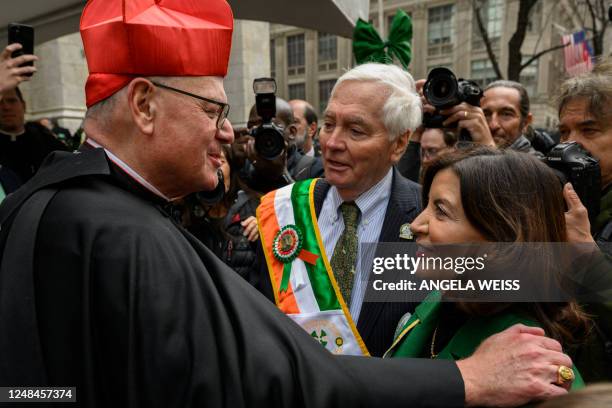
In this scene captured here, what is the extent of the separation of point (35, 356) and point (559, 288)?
4.28 feet

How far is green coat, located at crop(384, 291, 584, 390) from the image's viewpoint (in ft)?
4.03

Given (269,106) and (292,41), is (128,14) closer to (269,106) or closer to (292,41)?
(269,106)

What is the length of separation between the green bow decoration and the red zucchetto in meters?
1.77

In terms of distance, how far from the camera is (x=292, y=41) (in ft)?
129

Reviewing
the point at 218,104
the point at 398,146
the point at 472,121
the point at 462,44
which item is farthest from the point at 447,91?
the point at 462,44

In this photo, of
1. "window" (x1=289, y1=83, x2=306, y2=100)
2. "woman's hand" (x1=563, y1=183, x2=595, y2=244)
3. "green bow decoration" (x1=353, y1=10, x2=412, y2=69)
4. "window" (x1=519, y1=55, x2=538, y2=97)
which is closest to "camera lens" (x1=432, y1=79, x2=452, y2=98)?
"green bow decoration" (x1=353, y1=10, x2=412, y2=69)

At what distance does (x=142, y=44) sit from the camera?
4.02ft

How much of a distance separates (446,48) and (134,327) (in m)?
35.2

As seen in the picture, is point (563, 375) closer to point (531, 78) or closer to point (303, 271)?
point (303, 271)

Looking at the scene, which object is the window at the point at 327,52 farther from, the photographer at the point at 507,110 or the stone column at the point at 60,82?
the photographer at the point at 507,110

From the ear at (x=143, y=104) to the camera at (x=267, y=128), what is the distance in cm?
169

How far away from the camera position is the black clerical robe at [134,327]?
3.28ft

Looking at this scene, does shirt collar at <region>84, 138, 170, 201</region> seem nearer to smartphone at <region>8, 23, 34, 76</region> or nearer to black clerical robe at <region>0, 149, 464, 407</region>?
black clerical robe at <region>0, 149, 464, 407</region>

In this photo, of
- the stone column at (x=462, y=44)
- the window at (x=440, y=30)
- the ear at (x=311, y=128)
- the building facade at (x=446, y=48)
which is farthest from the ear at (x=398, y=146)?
the window at (x=440, y=30)
